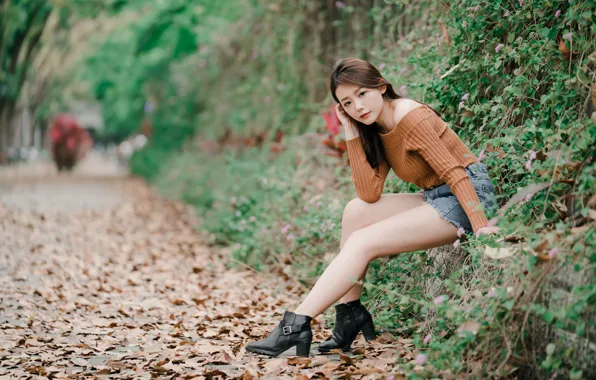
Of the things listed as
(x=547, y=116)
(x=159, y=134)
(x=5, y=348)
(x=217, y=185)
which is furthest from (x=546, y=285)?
(x=159, y=134)

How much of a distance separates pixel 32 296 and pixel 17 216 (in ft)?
19.8

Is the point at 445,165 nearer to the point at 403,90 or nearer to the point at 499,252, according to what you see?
the point at 499,252

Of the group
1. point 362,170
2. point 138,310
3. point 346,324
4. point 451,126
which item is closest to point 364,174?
point 362,170

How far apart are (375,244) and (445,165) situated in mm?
524

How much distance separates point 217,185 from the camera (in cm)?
1080

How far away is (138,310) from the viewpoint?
5.39 metres

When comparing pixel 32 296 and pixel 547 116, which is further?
pixel 32 296

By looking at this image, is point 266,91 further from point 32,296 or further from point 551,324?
point 551,324

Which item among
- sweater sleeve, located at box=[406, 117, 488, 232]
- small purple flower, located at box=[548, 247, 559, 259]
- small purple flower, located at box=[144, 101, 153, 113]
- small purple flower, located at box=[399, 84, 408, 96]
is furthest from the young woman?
small purple flower, located at box=[144, 101, 153, 113]

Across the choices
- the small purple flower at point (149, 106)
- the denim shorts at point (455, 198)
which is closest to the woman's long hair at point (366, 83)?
the denim shorts at point (455, 198)

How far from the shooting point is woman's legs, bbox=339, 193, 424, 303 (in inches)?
157

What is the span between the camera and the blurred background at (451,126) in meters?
3.01

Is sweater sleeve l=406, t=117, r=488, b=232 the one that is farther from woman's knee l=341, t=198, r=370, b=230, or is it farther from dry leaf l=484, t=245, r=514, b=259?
woman's knee l=341, t=198, r=370, b=230

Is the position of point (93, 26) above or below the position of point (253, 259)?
above
